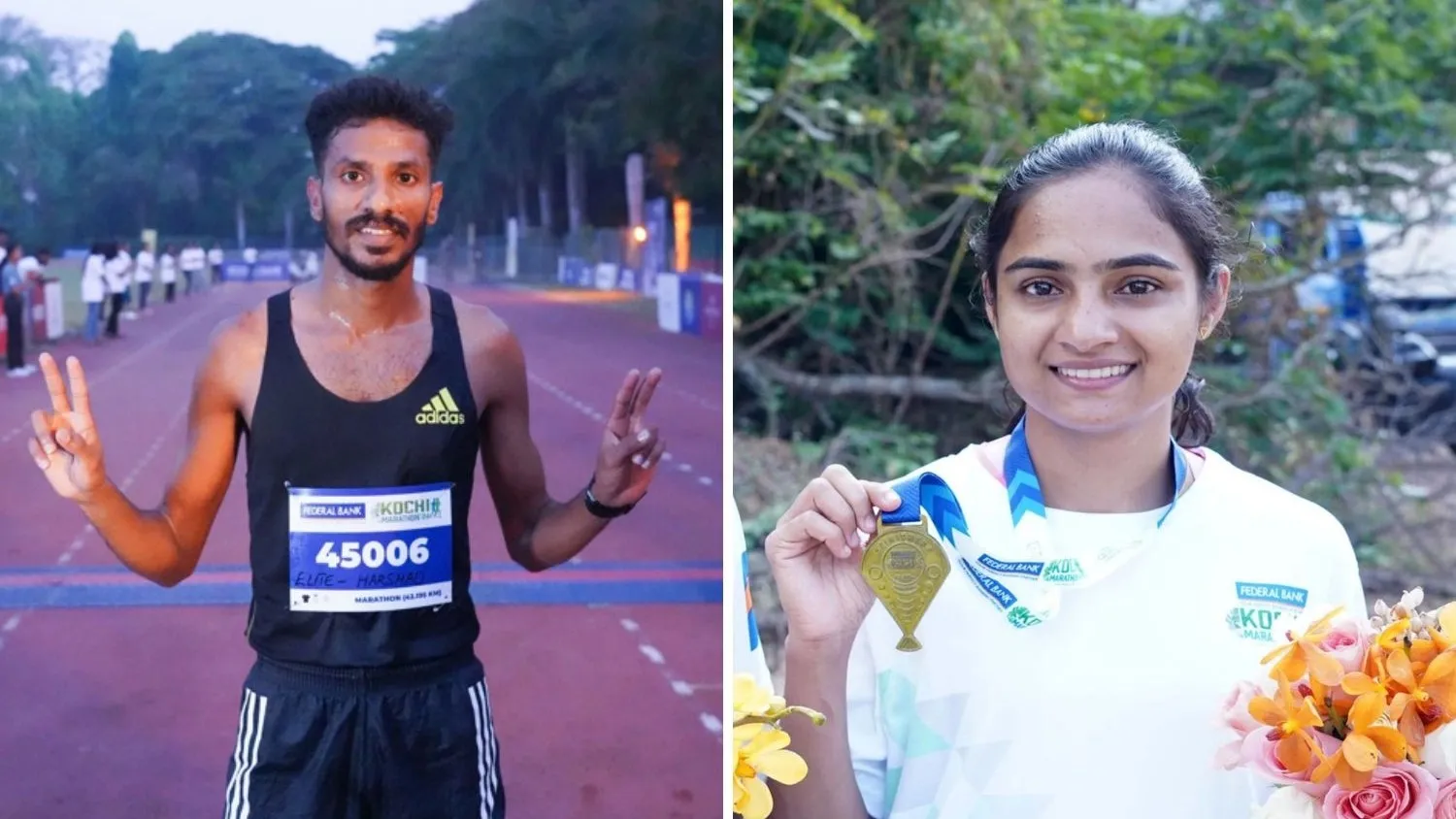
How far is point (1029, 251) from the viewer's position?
5.75 feet

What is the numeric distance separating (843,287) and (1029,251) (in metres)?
4.26

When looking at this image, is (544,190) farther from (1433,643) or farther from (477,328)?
(1433,643)

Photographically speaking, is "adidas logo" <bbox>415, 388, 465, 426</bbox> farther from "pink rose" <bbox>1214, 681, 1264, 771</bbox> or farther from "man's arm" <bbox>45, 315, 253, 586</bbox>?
"pink rose" <bbox>1214, 681, 1264, 771</bbox>

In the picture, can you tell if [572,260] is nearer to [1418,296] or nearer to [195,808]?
[195,808]

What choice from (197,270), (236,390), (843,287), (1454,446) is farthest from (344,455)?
(1454,446)

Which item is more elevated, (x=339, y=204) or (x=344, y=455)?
(x=339, y=204)

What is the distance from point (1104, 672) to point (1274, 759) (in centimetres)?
21

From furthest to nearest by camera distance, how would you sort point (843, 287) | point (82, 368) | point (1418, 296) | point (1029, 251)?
1. point (1418, 296)
2. point (843, 287)
3. point (82, 368)
4. point (1029, 251)

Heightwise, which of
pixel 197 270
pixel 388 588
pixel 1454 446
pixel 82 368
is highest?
pixel 197 270

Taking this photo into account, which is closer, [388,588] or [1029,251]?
[1029,251]

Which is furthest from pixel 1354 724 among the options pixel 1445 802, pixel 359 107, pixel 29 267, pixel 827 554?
pixel 29 267

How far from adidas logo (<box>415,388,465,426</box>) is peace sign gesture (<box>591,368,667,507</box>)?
222 mm

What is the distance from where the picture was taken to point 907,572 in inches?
65.7

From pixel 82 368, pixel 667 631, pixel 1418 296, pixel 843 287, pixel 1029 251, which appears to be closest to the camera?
pixel 1029 251
